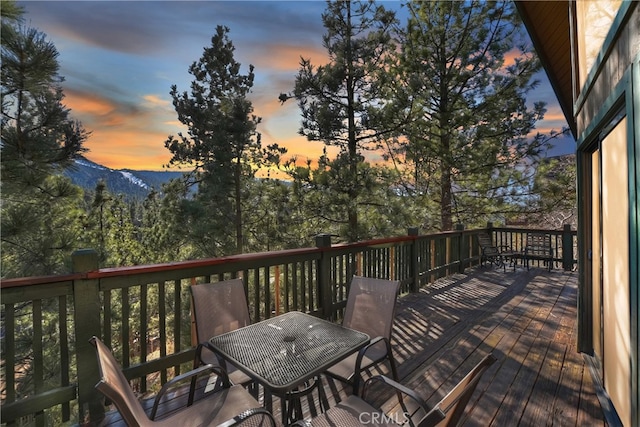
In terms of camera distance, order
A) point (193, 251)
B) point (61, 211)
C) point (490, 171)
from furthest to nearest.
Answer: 1. point (193, 251)
2. point (490, 171)
3. point (61, 211)

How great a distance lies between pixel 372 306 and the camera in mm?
2457

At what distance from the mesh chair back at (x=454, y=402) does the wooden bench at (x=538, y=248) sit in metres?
7.75

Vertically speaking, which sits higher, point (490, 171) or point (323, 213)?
point (490, 171)

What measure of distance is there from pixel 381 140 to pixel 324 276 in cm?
750

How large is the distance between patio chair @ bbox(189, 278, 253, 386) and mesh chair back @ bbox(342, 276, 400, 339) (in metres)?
0.97

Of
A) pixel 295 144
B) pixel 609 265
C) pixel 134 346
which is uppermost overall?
pixel 295 144

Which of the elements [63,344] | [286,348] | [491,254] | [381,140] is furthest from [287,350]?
[381,140]

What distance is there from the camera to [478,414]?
A: 214 centimetres

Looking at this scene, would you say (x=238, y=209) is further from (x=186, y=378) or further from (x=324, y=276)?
(x=186, y=378)

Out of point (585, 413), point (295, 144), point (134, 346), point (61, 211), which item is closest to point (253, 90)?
point (295, 144)

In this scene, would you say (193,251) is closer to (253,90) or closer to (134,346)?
(134,346)

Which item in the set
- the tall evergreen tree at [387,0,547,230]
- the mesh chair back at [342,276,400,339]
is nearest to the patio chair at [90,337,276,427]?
the mesh chair back at [342,276,400,339]

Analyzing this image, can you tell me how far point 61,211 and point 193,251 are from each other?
645 cm

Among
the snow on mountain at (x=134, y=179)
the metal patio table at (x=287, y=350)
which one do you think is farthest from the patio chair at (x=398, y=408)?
the snow on mountain at (x=134, y=179)
